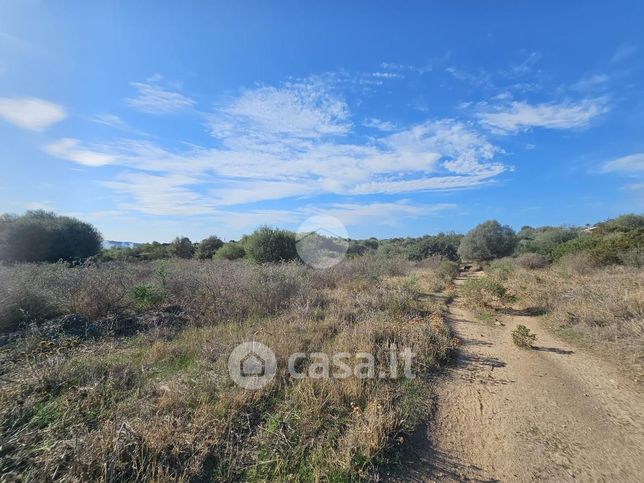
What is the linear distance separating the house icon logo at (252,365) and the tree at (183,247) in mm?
23084

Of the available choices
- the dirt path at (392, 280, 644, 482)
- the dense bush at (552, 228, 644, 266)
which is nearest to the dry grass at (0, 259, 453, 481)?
the dirt path at (392, 280, 644, 482)

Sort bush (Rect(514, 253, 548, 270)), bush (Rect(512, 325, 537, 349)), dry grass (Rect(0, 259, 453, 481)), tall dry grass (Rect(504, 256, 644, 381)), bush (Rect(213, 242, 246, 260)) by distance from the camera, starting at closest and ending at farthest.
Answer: dry grass (Rect(0, 259, 453, 481)) < tall dry grass (Rect(504, 256, 644, 381)) < bush (Rect(512, 325, 537, 349)) < bush (Rect(514, 253, 548, 270)) < bush (Rect(213, 242, 246, 260))

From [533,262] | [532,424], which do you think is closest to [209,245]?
[533,262]

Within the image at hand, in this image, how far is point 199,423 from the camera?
3104 mm

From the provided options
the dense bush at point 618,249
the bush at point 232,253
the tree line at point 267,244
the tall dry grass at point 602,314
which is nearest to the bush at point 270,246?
the tree line at point 267,244

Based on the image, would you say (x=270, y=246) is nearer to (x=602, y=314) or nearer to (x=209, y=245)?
(x=209, y=245)

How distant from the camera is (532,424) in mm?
3592

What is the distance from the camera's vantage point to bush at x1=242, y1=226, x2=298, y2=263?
57.9 feet

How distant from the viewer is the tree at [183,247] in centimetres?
2555

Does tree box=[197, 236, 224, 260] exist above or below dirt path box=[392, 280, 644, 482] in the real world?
above

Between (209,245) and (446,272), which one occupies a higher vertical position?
(209,245)

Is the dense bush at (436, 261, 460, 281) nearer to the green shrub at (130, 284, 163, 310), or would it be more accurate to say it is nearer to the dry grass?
the dry grass

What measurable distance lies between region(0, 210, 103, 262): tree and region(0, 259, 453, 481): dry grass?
50.1 ft

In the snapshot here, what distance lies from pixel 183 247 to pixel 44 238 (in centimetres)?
916
